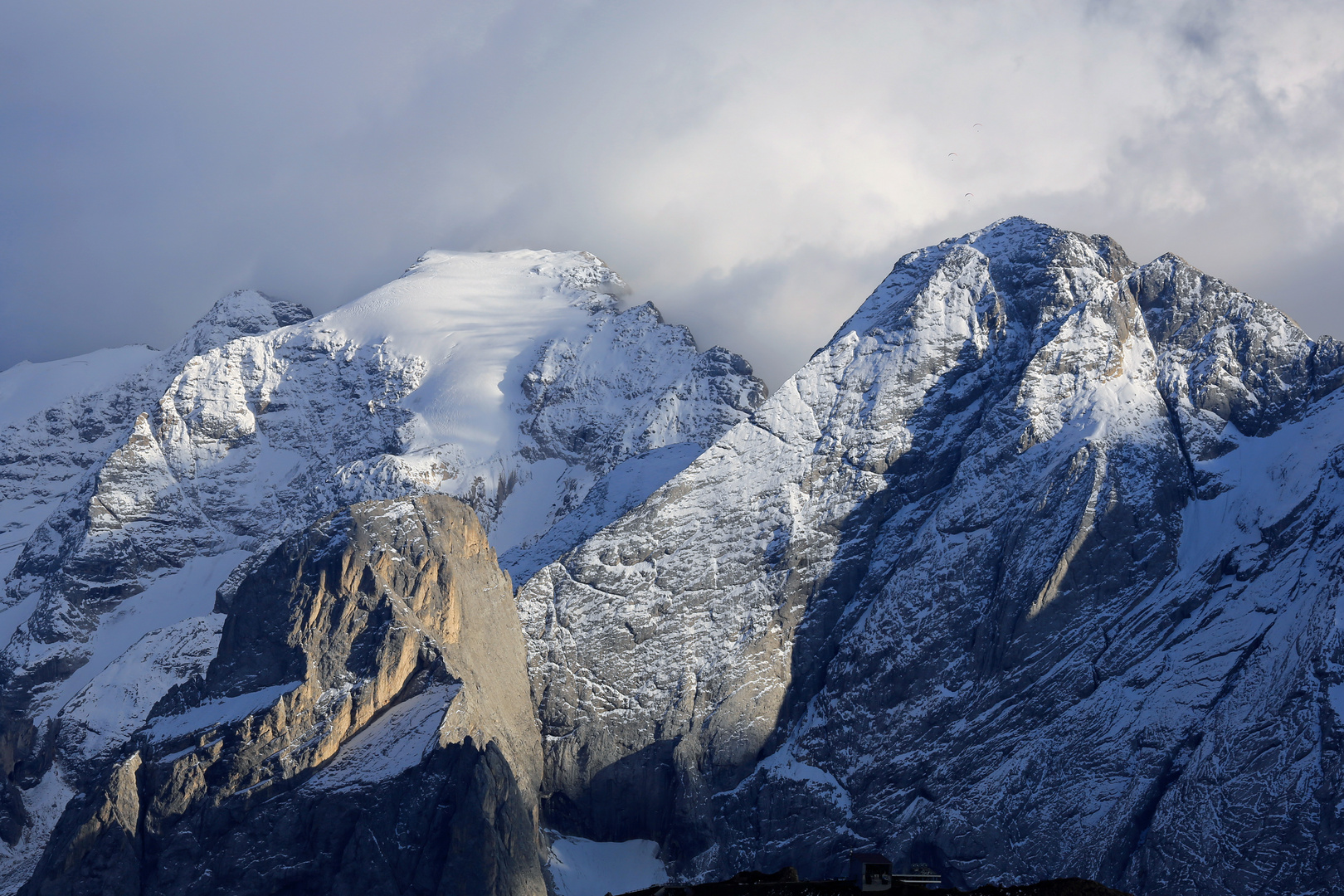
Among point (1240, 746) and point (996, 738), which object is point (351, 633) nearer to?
point (996, 738)

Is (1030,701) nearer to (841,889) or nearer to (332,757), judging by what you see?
(332,757)

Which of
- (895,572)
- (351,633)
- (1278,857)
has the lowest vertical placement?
(1278,857)

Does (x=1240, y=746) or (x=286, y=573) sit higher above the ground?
(x=286, y=573)

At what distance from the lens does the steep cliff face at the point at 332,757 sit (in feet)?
536

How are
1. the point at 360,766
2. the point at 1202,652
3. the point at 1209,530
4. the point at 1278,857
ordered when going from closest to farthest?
1. the point at 1278,857
2. the point at 360,766
3. the point at 1202,652
4. the point at 1209,530

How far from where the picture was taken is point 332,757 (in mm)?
171250

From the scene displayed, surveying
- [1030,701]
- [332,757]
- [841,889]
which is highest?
[1030,701]

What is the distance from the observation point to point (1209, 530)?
637ft

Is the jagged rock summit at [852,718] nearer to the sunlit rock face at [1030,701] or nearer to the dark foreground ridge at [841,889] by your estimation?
the sunlit rock face at [1030,701]

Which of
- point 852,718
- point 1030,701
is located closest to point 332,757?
point 852,718

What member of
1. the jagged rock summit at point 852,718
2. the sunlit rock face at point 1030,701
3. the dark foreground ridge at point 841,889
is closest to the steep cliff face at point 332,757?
the jagged rock summit at point 852,718

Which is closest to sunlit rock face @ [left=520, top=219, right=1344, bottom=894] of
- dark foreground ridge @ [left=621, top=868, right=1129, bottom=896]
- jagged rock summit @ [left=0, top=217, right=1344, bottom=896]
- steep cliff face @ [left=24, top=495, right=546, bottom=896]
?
jagged rock summit @ [left=0, top=217, right=1344, bottom=896]

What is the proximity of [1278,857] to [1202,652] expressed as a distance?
28.7 metres

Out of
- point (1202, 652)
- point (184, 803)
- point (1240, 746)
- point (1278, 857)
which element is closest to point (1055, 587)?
point (1202, 652)
